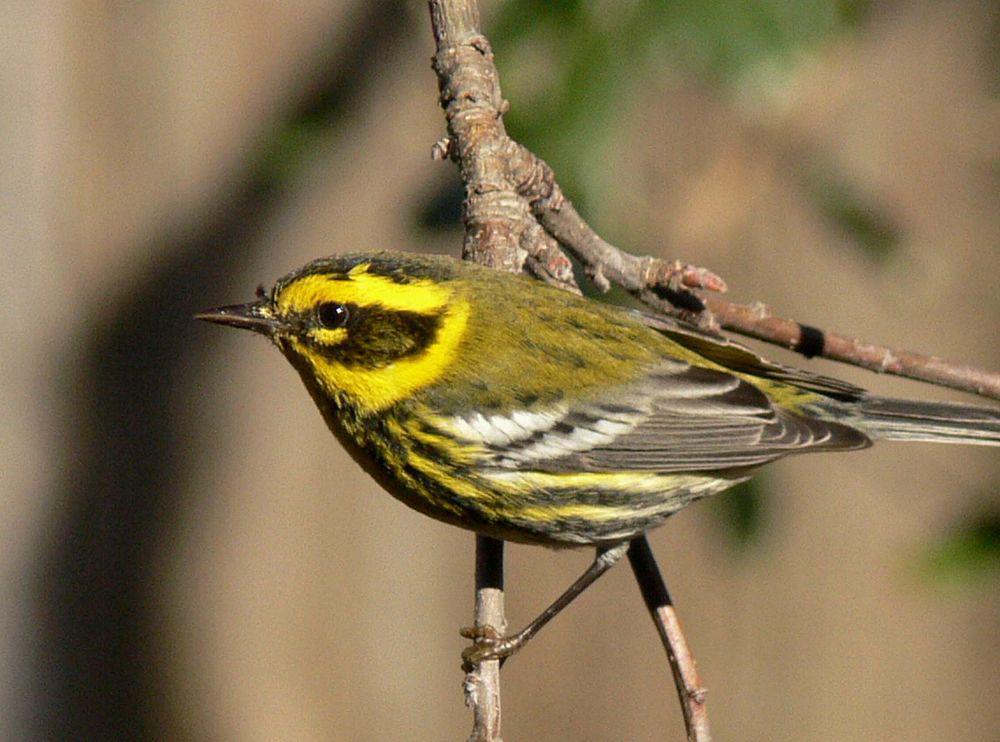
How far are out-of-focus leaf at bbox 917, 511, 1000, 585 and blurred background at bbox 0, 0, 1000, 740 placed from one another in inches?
50.6

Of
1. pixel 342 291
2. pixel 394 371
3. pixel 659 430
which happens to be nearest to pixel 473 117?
pixel 342 291

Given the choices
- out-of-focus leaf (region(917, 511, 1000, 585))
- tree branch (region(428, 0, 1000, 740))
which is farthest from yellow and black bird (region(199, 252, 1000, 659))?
out-of-focus leaf (region(917, 511, 1000, 585))

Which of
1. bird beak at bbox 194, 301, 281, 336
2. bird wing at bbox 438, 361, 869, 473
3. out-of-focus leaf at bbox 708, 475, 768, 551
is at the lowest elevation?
out-of-focus leaf at bbox 708, 475, 768, 551

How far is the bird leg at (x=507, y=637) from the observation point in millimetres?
2686

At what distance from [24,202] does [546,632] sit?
264cm

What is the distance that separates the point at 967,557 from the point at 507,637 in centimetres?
126

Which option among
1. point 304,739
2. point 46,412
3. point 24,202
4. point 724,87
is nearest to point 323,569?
point 304,739

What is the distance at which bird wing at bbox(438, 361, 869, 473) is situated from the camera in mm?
3010

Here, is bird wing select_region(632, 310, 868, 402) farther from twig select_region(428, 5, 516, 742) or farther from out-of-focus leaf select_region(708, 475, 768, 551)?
twig select_region(428, 5, 516, 742)

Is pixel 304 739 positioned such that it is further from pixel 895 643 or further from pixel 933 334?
pixel 933 334

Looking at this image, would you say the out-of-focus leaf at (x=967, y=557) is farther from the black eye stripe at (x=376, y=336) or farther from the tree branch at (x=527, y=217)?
the black eye stripe at (x=376, y=336)

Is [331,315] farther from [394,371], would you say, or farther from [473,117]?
[473,117]

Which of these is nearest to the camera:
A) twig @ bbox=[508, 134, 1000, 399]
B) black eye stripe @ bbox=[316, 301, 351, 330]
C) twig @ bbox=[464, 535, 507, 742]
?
twig @ bbox=[464, 535, 507, 742]

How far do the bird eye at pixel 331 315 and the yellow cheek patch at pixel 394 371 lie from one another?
80mm
